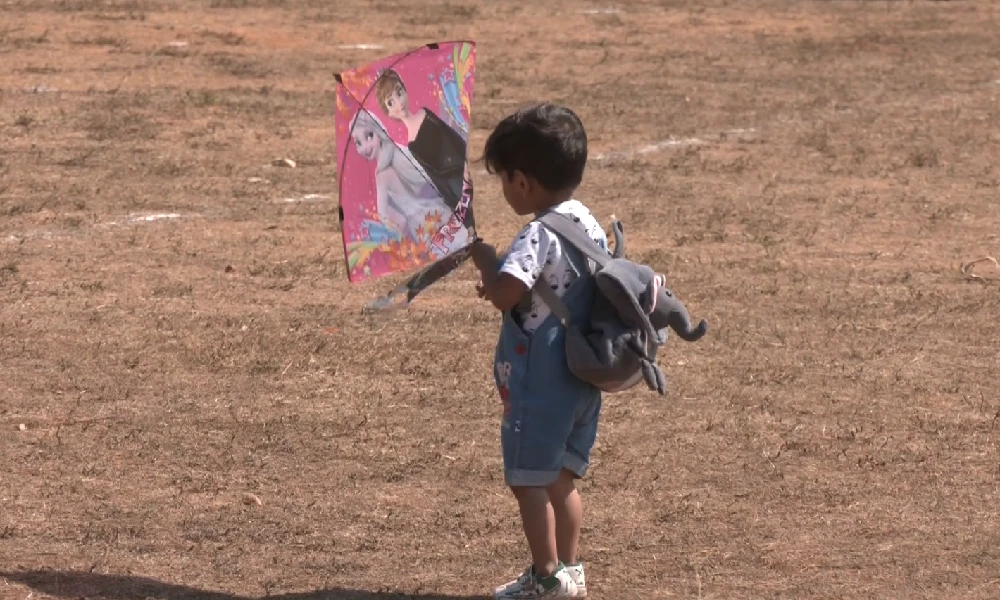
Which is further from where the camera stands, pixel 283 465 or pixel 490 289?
pixel 283 465

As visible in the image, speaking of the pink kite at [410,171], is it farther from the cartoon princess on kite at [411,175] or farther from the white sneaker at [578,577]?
the white sneaker at [578,577]

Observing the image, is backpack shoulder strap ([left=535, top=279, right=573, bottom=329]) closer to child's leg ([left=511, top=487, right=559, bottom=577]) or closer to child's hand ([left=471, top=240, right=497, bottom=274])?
child's hand ([left=471, top=240, right=497, bottom=274])

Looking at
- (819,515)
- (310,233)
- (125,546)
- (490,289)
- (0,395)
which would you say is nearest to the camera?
(490,289)

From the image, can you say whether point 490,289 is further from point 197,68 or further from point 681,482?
point 197,68

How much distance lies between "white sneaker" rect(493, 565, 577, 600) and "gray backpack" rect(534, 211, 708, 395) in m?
0.60

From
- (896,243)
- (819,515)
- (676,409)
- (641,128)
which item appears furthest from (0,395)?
(641,128)

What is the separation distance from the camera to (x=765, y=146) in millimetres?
11258

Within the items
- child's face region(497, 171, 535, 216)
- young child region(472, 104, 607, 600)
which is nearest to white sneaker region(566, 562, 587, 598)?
young child region(472, 104, 607, 600)

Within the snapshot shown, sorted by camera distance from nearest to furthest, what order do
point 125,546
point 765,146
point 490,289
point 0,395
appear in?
point 490,289, point 125,546, point 0,395, point 765,146

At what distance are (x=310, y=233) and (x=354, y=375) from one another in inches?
90.5

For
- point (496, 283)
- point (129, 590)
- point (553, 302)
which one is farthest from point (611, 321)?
point (129, 590)

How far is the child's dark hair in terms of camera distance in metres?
4.26

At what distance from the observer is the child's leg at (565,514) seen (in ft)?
14.9

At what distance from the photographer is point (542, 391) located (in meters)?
4.38
